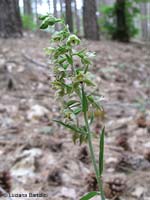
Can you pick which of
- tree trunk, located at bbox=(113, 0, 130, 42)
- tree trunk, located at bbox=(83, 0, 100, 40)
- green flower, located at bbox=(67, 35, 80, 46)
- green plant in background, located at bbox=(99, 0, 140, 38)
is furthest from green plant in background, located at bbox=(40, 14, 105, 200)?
green plant in background, located at bbox=(99, 0, 140, 38)

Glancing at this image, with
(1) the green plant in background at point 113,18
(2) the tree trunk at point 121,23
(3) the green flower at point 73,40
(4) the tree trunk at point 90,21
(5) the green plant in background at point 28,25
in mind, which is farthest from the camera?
(5) the green plant in background at point 28,25

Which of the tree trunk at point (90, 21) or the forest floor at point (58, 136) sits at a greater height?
the tree trunk at point (90, 21)

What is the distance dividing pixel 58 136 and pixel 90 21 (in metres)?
5.50

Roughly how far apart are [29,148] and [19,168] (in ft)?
1.21

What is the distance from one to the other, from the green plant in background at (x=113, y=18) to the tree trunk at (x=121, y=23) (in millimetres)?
82

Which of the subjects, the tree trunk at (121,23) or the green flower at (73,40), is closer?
the green flower at (73,40)

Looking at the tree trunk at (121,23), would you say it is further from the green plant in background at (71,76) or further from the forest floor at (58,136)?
the green plant in background at (71,76)

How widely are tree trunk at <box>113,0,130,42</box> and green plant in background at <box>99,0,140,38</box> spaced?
0.08 metres

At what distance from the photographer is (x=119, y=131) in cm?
365

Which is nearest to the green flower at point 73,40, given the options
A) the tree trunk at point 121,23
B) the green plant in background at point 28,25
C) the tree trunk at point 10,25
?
the tree trunk at point 10,25

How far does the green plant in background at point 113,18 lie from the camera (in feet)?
32.2

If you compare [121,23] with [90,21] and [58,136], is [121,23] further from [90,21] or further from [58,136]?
[58,136]

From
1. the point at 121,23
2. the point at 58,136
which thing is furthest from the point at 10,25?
the point at 121,23

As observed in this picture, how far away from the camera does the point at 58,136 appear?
136 inches
